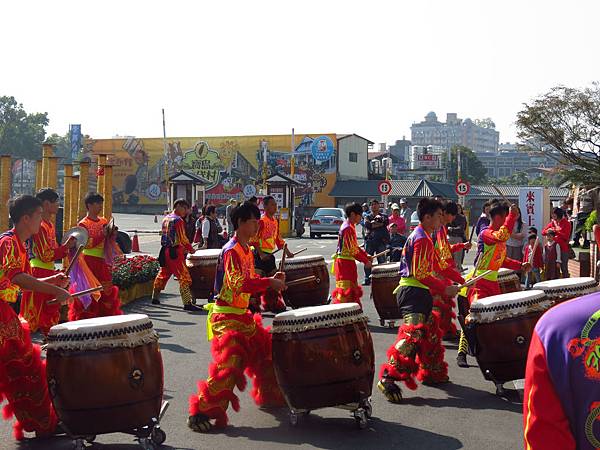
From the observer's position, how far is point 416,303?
7113 millimetres

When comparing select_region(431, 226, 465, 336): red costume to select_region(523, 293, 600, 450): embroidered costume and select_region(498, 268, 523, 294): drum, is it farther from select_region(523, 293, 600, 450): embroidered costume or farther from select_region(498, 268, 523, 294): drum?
select_region(523, 293, 600, 450): embroidered costume

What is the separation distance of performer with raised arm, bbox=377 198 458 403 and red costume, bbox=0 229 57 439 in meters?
2.85

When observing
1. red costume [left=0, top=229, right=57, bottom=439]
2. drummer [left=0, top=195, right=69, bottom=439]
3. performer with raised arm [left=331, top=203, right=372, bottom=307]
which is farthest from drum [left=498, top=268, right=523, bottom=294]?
red costume [left=0, top=229, right=57, bottom=439]

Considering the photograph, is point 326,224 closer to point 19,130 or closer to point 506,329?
point 506,329

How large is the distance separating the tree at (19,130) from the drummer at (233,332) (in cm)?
8454

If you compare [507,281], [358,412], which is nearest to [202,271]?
[507,281]

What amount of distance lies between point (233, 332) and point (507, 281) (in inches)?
143

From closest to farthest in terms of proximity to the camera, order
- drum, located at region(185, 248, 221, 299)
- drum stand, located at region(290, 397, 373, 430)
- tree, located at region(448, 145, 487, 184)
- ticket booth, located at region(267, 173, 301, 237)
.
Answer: drum stand, located at region(290, 397, 373, 430) → drum, located at region(185, 248, 221, 299) → ticket booth, located at region(267, 173, 301, 237) → tree, located at region(448, 145, 487, 184)

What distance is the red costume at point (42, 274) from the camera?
297 inches

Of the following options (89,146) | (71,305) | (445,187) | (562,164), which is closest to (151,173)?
(89,146)

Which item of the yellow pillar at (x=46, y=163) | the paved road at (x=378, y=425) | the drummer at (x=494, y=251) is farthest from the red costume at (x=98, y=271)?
the yellow pillar at (x=46, y=163)

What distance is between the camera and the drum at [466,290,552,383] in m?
6.66

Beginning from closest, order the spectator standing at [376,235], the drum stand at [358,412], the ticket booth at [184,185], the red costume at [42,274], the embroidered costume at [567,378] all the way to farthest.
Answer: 1. the embroidered costume at [567,378]
2. the drum stand at [358,412]
3. the red costume at [42,274]
4. the spectator standing at [376,235]
5. the ticket booth at [184,185]

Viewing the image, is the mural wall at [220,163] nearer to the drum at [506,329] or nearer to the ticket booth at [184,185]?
the ticket booth at [184,185]
